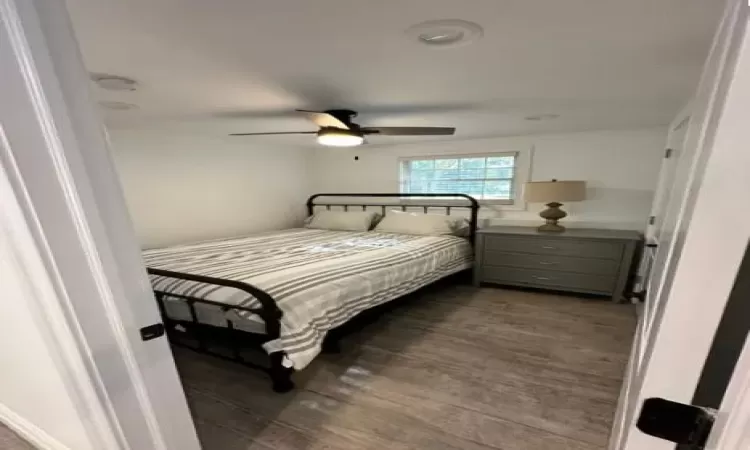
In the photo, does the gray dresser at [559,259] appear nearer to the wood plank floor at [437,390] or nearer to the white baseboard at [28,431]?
the wood plank floor at [437,390]

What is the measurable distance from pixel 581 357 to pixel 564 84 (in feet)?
5.88

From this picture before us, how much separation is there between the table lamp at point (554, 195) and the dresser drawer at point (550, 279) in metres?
0.47

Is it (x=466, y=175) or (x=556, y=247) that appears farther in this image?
(x=466, y=175)

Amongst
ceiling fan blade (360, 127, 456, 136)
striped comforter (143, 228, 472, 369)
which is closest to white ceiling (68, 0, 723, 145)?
ceiling fan blade (360, 127, 456, 136)

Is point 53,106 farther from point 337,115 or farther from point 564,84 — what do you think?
point 564,84

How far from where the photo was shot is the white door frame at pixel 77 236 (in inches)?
27.7

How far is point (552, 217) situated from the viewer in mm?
3582

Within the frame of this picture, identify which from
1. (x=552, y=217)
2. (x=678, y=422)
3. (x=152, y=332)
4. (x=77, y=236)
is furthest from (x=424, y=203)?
(x=678, y=422)

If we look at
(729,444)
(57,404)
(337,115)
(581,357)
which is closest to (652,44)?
(729,444)

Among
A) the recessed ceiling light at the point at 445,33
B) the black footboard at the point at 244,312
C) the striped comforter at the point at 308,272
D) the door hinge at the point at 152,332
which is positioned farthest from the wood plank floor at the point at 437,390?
the recessed ceiling light at the point at 445,33

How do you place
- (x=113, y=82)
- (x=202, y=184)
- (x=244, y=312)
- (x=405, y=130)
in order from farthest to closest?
(x=202, y=184) < (x=405, y=130) < (x=244, y=312) < (x=113, y=82)

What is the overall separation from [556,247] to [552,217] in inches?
13.9

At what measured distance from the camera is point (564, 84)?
6.11ft

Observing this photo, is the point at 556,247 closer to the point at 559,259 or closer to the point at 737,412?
the point at 559,259
